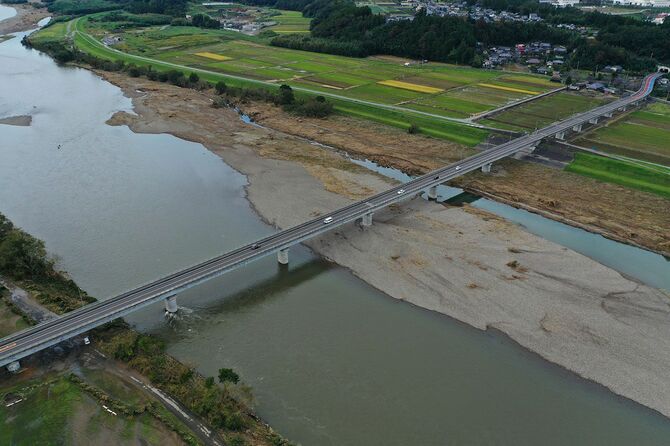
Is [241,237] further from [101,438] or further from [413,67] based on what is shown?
[413,67]

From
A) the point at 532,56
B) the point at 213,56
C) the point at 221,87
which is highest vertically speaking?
the point at 532,56

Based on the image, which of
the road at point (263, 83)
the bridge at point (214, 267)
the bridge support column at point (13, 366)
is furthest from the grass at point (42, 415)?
the road at point (263, 83)

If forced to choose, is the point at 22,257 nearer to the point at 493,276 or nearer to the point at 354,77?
the point at 493,276

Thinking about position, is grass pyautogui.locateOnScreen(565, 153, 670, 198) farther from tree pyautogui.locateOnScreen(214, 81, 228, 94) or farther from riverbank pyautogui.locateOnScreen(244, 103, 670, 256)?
tree pyautogui.locateOnScreen(214, 81, 228, 94)

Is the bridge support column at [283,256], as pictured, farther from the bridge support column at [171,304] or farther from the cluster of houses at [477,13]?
the cluster of houses at [477,13]

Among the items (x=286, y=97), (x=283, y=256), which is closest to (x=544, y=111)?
(x=286, y=97)

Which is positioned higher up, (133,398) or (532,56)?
(532,56)

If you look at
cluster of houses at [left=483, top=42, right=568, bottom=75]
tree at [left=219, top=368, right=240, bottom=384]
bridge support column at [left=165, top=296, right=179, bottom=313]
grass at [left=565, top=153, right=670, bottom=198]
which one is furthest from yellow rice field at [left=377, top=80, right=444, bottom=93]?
tree at [left=219, top=368, right=240, bottom=384]
